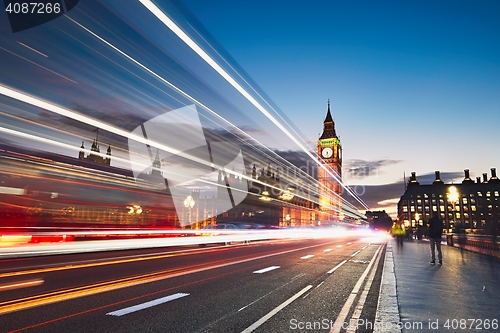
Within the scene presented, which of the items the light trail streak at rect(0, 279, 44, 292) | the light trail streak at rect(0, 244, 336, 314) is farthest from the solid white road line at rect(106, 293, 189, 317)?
the light trail streak at rect(0, 279, 44, 292)

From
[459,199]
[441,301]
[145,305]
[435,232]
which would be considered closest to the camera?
[145,305]

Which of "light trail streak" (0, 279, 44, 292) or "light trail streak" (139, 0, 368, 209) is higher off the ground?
"light trail streak" (139, 0, 368, 209)

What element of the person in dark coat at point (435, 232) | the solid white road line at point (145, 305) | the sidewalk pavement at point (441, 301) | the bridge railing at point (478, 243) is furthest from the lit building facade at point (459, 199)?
Answer: the solid white road line at point (145, 305)

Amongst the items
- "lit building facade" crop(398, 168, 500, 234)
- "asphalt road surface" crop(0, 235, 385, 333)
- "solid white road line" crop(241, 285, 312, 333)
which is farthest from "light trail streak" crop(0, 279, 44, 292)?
"lit building facade" crop(398, 168, 500, 234)

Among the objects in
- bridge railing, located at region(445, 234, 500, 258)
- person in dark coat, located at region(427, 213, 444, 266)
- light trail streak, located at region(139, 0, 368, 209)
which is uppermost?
light trail streak, located at region(139, 0, 368, 209)

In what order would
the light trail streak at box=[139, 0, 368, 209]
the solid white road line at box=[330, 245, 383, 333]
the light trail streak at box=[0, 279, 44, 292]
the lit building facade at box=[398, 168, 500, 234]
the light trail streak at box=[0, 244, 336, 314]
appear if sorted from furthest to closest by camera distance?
1. the lit building facade at box=[398, 168, 500, 234]
2. the light trail streak at box=[139, 0, 368, 209]
3. the light trail streak at box=[0, 279, 44, 292]
4. the light trail streak at box=[0, 244, 336, 314]
5. the solid white road line at box=[330, 245, 383, 333]

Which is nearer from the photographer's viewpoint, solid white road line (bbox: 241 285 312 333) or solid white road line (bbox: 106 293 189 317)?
solid white road line (bbox: 241 285 312 333)

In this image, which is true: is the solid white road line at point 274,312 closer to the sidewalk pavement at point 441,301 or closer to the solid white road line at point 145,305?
the sidewalk pavement at point 441,301

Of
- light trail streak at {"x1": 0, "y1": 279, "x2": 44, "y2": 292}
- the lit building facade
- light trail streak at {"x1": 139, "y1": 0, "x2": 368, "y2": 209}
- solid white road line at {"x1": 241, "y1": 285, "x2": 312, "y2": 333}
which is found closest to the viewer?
solid white road line at {"x1": 241, "y1": 285, "x2": 312, "y2": 333}

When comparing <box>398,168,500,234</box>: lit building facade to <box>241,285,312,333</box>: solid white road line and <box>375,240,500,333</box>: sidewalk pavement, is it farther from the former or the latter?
<box>241,285,312,333</box>: solid white road line

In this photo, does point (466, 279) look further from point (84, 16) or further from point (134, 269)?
point (84, 16)

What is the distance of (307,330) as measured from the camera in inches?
197

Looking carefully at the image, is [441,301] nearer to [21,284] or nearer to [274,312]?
[274,312]

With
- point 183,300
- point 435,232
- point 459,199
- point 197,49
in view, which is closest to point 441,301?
point 183,300
